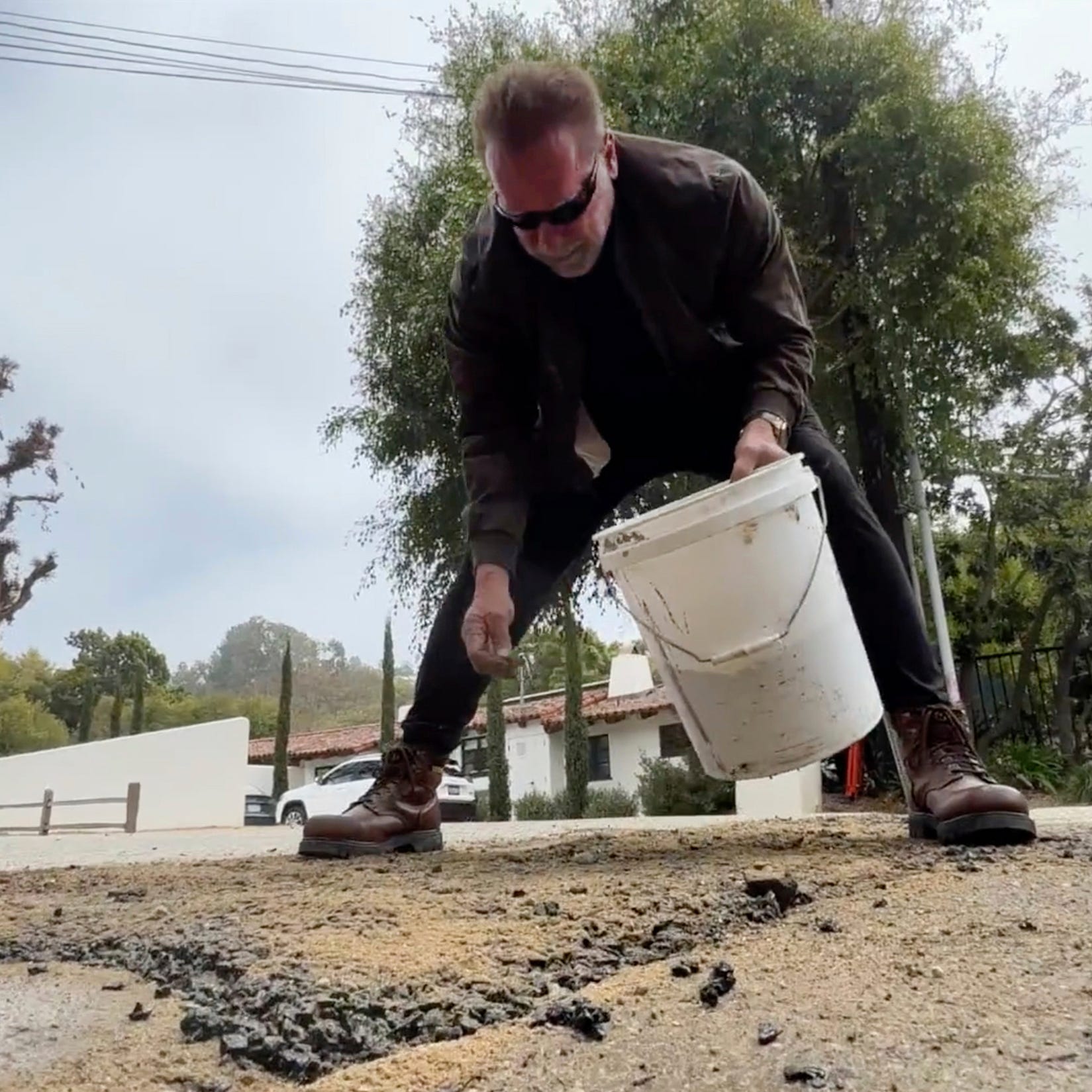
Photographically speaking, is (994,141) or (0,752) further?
(0,752)

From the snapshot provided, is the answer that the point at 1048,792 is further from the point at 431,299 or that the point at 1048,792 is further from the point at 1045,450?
the point at 431,299

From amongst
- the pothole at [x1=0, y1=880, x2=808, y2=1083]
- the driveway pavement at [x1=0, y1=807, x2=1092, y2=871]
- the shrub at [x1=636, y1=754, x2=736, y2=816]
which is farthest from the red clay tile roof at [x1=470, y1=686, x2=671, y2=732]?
the pothole at [x1=0, y1=880, x2=808, y2=1083]

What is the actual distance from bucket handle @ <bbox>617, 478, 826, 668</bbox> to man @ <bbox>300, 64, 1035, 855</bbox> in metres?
0.13

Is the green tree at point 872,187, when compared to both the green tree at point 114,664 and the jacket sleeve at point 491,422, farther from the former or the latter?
the green tree at point 114,664

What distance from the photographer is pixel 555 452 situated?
232 cm

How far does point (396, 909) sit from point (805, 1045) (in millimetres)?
792

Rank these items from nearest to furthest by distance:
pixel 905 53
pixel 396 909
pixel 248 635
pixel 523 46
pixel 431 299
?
pixel 396 909
pixel 905 53
pixel 431 299
pixel 523 46
pixel 248 635

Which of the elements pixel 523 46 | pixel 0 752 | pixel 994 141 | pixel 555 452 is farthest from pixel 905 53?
pixel 0 752

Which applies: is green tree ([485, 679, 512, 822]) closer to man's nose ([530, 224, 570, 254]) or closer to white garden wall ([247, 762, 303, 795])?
white garden wall ([247, 762, 303, 795])

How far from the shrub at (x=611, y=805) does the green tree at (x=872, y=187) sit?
21.4 feet

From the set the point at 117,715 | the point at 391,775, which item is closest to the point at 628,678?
the point at 117,715

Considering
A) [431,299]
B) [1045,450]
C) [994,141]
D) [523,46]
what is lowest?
[1045,450]

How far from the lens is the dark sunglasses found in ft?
6.30

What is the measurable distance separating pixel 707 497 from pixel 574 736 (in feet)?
52.9
